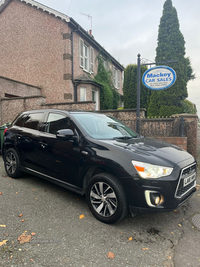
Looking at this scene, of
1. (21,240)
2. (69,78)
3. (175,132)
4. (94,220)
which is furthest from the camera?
(69,78)

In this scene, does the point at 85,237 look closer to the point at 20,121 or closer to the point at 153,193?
the point at 153,193

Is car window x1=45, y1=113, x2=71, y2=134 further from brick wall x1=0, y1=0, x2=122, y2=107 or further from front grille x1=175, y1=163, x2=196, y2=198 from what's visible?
brick wall x1=0, y1=0, x2=122, y2=107

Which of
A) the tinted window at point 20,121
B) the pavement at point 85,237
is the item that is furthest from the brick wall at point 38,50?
the pavement at point 85,237

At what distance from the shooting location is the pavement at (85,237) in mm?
2205

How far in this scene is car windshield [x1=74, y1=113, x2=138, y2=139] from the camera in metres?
3.49

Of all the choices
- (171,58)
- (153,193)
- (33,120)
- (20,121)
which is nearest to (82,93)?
(171,58)

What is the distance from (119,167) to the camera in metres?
2.77

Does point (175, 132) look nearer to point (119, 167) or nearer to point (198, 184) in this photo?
point (198, 184)

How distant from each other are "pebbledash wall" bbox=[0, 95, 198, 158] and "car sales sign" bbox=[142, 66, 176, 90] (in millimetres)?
1070

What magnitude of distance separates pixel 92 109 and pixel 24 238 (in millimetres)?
7141

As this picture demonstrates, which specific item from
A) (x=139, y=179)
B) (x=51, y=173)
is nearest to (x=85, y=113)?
(x=51, y=173)

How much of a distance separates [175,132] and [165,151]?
425cm

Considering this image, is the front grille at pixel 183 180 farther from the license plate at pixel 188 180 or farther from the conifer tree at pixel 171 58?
the conifer tree at pixel 171 58

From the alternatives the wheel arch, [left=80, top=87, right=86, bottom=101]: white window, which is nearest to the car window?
the wheel arch
